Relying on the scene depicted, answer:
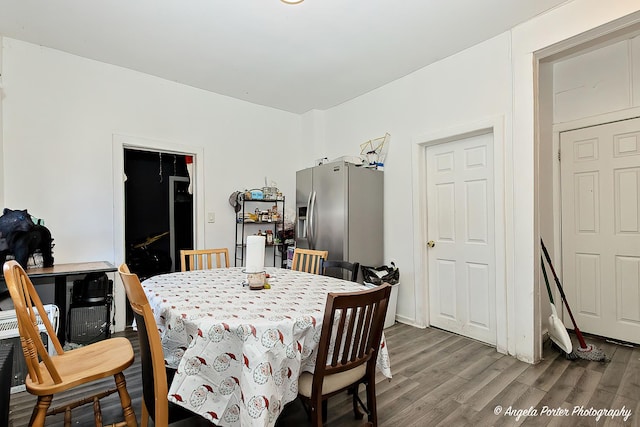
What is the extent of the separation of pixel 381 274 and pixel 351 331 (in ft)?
6.95

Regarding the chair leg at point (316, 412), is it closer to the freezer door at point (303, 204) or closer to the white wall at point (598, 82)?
the freezer door at point (303, 204)

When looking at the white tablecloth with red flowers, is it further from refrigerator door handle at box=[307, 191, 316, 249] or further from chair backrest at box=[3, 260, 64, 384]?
refrigerator door handle at box=[307, 191, 316, 249]

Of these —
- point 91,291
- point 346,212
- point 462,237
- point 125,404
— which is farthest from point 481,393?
point 91,291

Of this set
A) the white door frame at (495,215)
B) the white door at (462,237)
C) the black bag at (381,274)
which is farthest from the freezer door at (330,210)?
the white door at (462,237)

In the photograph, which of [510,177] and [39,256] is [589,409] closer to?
[510,177]

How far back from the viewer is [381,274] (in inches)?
136

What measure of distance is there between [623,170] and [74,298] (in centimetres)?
514

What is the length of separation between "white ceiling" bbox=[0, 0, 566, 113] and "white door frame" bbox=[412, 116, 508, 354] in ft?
2.64

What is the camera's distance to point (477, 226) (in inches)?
122

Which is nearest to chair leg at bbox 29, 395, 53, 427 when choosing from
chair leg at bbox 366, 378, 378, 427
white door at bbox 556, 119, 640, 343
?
chair leg at bbox 366, 378, 378, 427

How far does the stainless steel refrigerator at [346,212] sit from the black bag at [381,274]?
0.15 m

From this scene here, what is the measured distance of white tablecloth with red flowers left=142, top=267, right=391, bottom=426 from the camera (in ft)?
4.01

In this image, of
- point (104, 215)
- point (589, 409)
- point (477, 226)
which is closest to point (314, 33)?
point (477, 226)

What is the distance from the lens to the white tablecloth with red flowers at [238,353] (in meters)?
1.22
